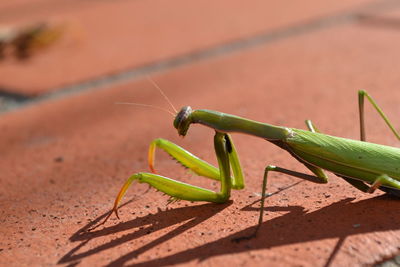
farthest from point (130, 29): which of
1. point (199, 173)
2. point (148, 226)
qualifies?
point (148, 226)

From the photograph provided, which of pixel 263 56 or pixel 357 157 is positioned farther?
pixel 263 56

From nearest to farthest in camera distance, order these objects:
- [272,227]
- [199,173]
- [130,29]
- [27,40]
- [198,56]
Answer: [272,227], [199,173], [198,56], [27,40], [130,29]

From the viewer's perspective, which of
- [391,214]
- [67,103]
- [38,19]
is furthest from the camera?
[38,19]

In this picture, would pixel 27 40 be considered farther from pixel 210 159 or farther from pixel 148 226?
pixel 148 226

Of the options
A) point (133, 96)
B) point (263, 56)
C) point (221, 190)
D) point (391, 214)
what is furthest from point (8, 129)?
point (391, 214)

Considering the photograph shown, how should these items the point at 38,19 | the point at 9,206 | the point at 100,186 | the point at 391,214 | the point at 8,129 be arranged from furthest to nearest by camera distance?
the point at 38,19
the point at 8,129
the point at 100,186
the point at 9,206
the point at 391,214

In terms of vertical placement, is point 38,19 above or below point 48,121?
A: above

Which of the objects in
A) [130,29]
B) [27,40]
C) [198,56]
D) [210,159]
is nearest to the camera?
[210,159]

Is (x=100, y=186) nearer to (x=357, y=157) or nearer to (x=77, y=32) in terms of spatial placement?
(x=357, y=157)
